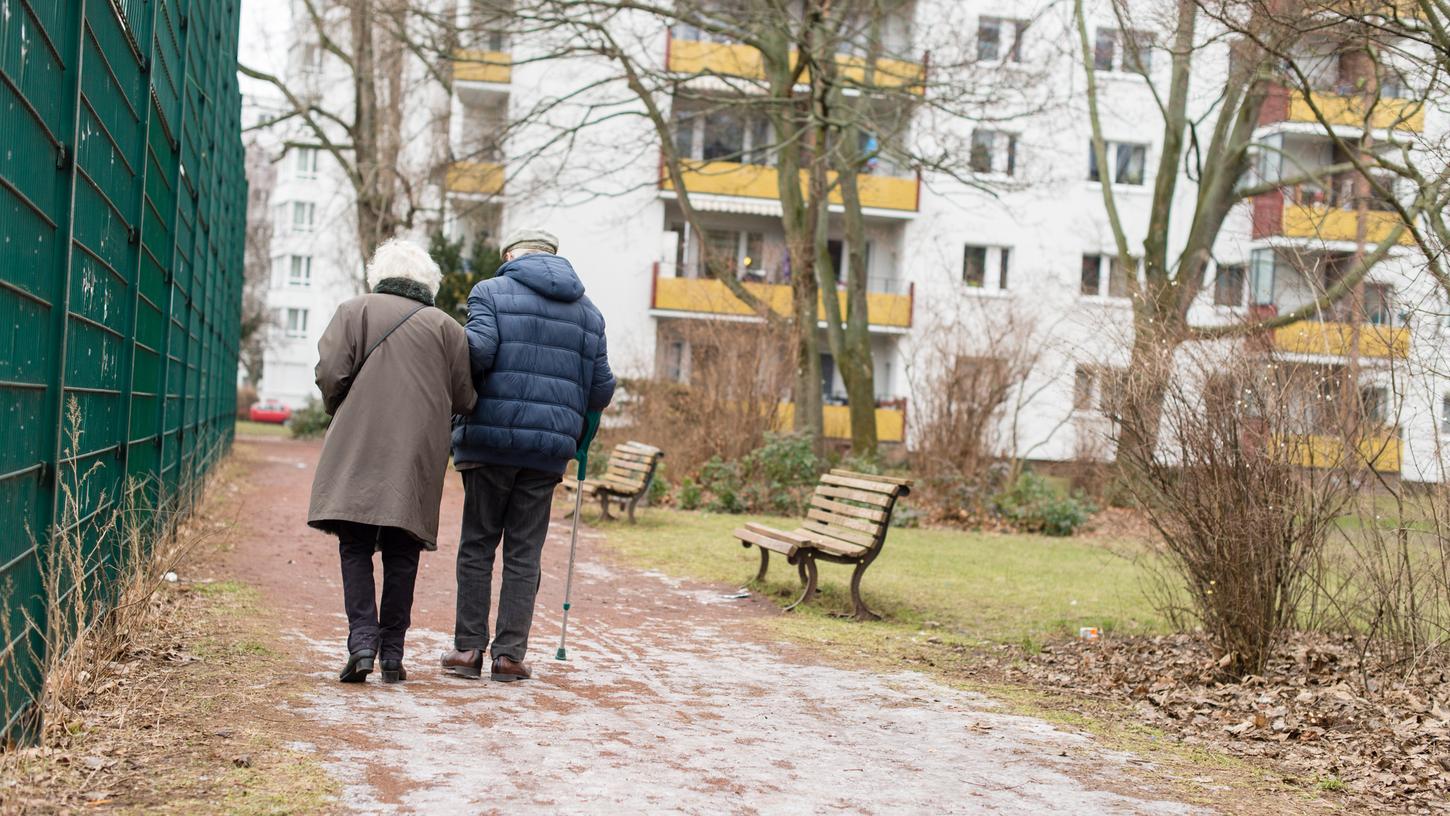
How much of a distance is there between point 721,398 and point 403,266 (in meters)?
14.7

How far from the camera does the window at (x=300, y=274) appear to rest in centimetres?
7519

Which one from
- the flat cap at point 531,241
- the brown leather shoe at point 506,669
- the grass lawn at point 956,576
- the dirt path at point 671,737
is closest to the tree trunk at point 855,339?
the grass lawn at point 956,576

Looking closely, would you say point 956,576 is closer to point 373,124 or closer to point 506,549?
point 506,549

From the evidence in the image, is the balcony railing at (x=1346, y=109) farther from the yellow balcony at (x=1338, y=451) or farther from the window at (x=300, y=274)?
the window at (x=300, y=274)

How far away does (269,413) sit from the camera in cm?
5872

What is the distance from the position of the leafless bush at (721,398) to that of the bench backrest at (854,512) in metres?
9.01

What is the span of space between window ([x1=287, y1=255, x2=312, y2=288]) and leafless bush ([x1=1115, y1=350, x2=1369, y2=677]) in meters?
71.5

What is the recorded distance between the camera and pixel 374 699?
604 cm

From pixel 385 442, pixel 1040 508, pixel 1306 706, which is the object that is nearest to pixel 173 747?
pixel 385 442

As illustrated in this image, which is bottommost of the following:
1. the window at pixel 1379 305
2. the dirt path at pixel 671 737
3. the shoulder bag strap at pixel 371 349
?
the dirt path at pixel 671 737

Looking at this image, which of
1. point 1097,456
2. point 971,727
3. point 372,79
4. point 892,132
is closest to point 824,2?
point 892,132

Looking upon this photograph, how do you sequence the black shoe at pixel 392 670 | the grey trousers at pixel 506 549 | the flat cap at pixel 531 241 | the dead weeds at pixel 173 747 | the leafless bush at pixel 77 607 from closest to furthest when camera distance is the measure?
the dead weeds at pixel 173 747 → the leafless bush at pixel 77 607 → the black shoe at pixel 392 670 → the grey trousers at pixel 506 549 → the flat cap at pixel 531 241

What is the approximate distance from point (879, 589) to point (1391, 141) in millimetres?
5040

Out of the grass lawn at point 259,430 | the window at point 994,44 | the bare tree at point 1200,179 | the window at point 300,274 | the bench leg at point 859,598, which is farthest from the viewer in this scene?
the window at point 300,274
